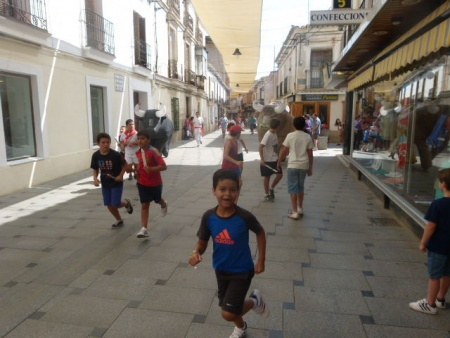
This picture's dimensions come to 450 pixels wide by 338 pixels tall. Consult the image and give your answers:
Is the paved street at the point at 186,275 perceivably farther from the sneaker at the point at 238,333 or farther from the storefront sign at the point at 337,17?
the storefront sign at the point at 337,17

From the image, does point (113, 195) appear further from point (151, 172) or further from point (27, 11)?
point (27, 11)

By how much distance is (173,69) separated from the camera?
19.3 meters

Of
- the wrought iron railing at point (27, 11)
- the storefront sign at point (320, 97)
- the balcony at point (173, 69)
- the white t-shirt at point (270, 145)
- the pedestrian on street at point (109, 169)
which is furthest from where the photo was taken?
the storefront sign at point (320, 97)

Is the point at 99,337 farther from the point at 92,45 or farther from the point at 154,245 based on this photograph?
the point at 92,45

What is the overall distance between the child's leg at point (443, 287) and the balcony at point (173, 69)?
1748 centimetres

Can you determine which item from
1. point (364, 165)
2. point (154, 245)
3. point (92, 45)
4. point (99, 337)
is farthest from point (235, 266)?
point (92, 45)

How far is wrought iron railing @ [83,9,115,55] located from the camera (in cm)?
1031

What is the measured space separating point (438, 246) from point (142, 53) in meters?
13.9

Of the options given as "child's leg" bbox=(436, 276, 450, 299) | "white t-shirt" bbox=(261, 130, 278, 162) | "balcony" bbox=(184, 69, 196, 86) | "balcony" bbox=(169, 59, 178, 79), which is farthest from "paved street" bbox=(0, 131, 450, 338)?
"balcony" bbox=(184, 69, 196, 86)

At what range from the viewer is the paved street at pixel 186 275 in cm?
291

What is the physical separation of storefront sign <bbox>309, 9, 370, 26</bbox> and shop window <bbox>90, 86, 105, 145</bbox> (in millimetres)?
7130

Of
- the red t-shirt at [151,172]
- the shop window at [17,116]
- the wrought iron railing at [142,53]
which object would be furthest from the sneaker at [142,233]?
the wrought iron railing at [142,53]

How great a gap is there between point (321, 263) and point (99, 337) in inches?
95.9

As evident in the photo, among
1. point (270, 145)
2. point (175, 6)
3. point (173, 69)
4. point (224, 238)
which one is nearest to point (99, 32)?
point (270, 145)
